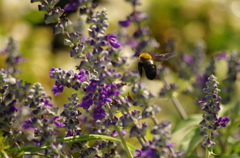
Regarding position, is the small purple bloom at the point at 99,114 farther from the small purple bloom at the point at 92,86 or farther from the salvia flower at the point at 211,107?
the salvia flower at the point at 211,107

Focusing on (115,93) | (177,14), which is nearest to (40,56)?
(177,14)

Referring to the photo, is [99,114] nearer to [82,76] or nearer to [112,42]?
[82,76]

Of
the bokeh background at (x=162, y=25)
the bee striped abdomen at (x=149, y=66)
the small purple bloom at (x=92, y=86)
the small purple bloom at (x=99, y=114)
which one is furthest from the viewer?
the bokeh background at (x=162, y=25)

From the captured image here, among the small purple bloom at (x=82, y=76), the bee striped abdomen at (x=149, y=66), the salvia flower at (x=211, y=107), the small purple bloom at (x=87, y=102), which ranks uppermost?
the small purple bloom at (x=82, y=76)

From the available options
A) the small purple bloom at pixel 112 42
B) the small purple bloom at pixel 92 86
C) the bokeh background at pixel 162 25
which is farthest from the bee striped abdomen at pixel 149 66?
the bokeh background at pixel 162 25

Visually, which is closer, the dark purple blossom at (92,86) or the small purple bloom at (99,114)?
the dark purple blossom at (92,86)

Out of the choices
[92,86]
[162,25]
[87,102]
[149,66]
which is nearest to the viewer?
[92,86]

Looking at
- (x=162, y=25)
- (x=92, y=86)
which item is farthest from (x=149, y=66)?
(x=162, y=25)

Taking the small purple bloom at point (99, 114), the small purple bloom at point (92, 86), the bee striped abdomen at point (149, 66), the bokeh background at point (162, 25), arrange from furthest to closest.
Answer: the bokeh background at point (162, 25) < the bee striped abdomen at point (149, 66) < the small purple bloom at point (99, 114) < the small purple bloom at point (92, 86)

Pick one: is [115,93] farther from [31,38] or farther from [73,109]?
[31,38]

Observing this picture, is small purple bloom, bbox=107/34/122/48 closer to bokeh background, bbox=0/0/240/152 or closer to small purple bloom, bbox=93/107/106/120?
small purple bloom, bbox=93/107/106/120
